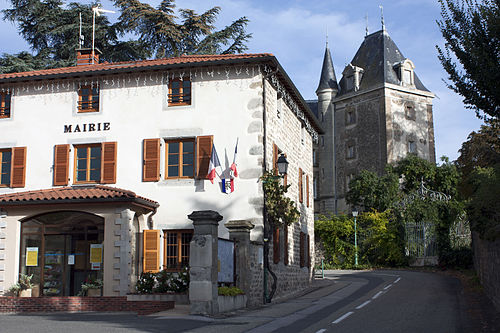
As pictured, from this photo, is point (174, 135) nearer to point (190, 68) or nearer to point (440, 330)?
point (190, 68)

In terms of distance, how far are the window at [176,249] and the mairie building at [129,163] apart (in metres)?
0.03

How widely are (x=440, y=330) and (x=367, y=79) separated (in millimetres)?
43769

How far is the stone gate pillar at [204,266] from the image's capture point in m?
13.6

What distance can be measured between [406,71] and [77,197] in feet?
132

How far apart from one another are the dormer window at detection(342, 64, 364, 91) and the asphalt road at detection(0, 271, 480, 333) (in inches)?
1454

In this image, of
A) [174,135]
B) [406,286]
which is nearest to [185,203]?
[174,135]

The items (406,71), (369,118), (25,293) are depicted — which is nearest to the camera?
(25,293)

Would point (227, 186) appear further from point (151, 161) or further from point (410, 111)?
point (410, 111)

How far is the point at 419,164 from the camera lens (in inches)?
1718

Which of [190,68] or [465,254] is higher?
[190,68]

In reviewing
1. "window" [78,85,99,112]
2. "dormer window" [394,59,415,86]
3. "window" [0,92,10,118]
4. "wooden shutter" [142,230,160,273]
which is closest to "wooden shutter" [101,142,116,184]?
"window" [78,85,99,112]

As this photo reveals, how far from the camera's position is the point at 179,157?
730 inches

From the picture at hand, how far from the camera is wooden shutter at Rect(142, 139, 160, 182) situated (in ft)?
60.3

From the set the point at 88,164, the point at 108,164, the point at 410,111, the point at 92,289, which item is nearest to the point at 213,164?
the point at 108,164
